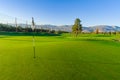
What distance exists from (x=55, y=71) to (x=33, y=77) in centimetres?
164

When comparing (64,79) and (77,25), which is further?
(77,25)

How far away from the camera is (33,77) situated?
335 inches

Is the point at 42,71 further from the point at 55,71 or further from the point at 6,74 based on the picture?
the point at 6,74

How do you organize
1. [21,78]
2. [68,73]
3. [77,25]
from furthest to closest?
[77,25] → [68,73] → [21,78]

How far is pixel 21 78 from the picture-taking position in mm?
8258

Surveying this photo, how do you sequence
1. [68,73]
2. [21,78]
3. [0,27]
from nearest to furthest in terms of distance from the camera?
[21,78] < [68,73] < [0,27]

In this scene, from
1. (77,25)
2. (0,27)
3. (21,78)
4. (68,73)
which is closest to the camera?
(21,78)

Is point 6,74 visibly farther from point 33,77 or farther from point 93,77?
point 93,77

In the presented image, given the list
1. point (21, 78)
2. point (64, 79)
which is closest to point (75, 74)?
point (64, 79)

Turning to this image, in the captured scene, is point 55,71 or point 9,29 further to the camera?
point 9,29

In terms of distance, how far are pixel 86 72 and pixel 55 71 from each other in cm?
176

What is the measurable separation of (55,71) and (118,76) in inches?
136

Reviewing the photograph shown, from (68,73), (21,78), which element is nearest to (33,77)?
(21,78)

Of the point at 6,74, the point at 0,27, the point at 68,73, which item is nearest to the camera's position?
the point at 6,74
